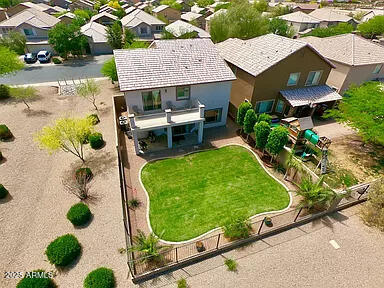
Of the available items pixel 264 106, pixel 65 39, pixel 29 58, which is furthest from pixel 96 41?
pixel 264 106

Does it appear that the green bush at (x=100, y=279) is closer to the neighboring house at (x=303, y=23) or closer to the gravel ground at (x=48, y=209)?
the gravel ground at (x=48, y=209)

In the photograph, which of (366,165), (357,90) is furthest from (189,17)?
(366,165)

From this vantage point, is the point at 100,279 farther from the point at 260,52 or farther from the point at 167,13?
the point at 167,13

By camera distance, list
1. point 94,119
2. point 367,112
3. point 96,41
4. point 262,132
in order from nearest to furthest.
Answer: point 262,132 → point 367,112 → point 94,119 → point 96,41

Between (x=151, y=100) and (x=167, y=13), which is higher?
(x=151, y=100)

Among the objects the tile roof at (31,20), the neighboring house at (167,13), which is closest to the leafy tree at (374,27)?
the neighboring house at (167,13)

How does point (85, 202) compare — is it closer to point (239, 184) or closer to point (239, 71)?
point (239, 184)
